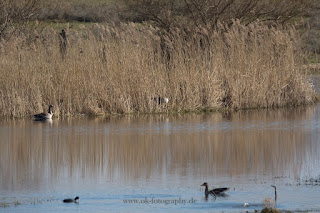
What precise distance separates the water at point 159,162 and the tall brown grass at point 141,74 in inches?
37.7

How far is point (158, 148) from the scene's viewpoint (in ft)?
45.8

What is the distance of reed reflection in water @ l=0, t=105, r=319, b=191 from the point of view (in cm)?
1141

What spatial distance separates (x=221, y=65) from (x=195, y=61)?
75 centimetres

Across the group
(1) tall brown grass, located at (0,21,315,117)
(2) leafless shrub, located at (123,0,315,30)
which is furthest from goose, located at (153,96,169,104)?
(2) leafless shrub, located at (123,0,315,30)

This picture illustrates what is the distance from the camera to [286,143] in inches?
562

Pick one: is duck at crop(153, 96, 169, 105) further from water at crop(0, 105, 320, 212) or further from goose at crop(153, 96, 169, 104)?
water at crop(0, 105, 320, 212)

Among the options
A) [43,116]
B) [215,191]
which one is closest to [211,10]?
[43,116]

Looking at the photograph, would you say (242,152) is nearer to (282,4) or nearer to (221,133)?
(221,133)

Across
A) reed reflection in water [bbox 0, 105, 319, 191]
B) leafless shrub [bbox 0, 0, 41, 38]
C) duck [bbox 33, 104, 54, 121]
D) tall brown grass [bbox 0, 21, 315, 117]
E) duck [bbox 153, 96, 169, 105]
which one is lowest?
reed reflection in water [bbox 0, 105, 319, 191]

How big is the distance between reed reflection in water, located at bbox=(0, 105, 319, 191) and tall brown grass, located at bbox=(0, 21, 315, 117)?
902 millimetres

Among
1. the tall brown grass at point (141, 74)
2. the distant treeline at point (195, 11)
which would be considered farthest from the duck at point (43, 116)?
the distant treeline at point (195, 11)

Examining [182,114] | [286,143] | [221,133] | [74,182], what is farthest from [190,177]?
[182,114]

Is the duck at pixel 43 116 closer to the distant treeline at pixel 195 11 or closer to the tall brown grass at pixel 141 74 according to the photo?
the tall brown grass at pixel 141 74

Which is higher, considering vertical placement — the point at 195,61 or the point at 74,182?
the point at 195,61
